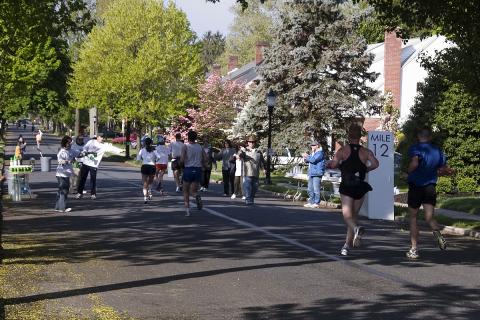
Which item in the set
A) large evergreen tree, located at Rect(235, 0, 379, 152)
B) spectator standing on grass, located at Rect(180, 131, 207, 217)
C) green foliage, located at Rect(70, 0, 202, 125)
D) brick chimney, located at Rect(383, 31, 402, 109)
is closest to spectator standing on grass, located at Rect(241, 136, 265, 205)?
spectator standing on grass, located at Rect(180, 131, 207, 217)

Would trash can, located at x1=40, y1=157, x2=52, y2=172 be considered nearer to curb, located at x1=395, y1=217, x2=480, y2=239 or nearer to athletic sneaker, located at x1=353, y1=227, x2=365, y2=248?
curb, located at x1=395, y1=217, x2=480, y2=239

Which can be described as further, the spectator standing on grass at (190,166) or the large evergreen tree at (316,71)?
the large evergreen tree at (316,71)

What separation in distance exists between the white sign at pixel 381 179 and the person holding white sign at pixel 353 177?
291 inches

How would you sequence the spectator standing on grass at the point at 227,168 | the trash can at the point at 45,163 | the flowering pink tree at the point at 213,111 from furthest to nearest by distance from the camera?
the flowering pink tree at the point at 213,111 < the trash can at the point at 45,163 < the spectator standing on grass at the point at 227,168

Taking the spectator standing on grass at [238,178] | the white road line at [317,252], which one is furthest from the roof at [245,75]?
the white road line at [317,252]

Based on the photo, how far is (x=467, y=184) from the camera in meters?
28.7


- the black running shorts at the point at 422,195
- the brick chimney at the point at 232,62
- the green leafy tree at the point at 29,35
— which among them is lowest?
the black running shorts at the point at 422,195

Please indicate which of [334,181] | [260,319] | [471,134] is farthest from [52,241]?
[471,134]

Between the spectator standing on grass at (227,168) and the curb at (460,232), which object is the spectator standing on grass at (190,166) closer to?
the curb at (460,232)

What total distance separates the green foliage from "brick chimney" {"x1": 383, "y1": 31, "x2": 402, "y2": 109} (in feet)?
48.1

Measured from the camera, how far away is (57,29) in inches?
750

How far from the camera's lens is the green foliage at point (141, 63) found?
57.0 meters

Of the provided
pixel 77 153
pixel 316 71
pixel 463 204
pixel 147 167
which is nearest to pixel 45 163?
pixel 316 71

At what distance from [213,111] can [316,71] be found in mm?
22697
